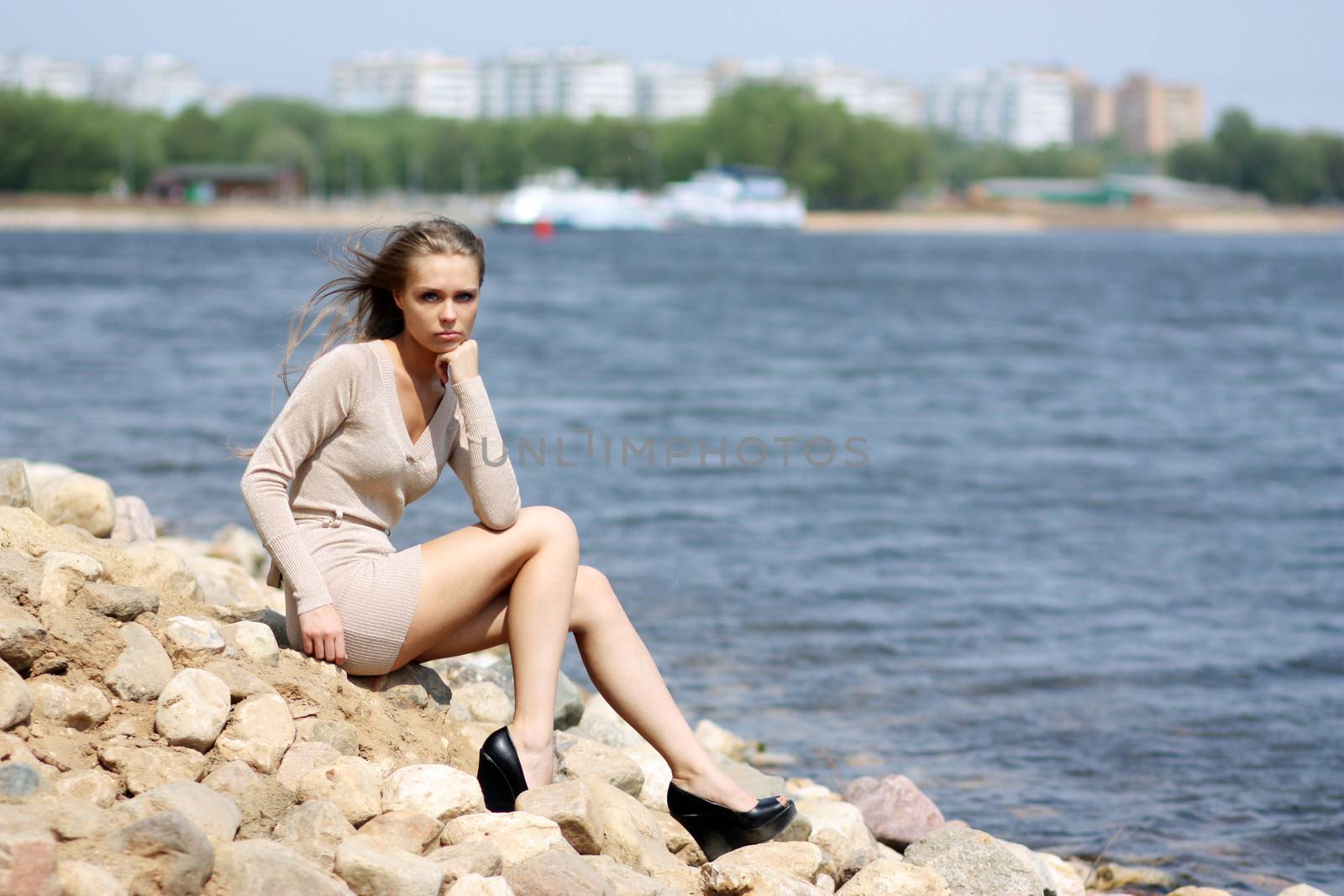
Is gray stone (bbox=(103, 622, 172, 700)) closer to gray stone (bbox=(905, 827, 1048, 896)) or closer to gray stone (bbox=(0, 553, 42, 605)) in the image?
gray stone (bbox=(0, 553, 42, 605))

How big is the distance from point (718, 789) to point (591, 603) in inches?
21.2

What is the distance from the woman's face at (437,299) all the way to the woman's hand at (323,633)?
67cm

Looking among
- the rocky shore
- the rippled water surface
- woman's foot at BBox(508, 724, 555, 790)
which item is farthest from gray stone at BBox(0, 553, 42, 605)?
the rippled water surface

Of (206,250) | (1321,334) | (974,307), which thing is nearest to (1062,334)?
(1321,334)

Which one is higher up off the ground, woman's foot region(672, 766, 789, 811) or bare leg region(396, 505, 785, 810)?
bare leg region(396, 505, 785, 810)

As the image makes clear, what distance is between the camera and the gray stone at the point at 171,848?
8.45 ft

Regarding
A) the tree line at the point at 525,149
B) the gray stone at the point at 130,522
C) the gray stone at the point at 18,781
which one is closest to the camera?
the gray stone at the point at 18,781

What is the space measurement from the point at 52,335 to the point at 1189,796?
18.7 metres

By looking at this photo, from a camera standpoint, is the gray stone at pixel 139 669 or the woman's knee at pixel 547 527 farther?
the woman's knee at pixel 547 527

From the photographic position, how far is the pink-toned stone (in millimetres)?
4465

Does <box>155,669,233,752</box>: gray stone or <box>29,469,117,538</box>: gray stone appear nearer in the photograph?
<box>155,669,233,752</box>: gray stone

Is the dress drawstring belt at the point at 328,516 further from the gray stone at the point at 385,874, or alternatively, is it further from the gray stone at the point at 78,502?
the gray stone at the point at 78,502

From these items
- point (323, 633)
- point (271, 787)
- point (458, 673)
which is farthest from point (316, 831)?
point (458, 673)

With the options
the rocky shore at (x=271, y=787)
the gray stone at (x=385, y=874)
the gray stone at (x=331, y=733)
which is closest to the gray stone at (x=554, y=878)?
the rocky shore at (x=271, y=787)
